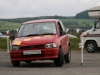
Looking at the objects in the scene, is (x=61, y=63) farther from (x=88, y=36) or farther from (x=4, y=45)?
(x=4, y=45)

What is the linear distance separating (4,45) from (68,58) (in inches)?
516

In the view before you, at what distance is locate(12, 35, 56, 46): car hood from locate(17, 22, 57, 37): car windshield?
0.50 meters

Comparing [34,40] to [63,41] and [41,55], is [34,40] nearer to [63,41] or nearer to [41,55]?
[41,55]

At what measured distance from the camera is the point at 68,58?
17172 mm

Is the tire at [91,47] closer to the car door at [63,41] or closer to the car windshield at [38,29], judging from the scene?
the car door at [63,41]

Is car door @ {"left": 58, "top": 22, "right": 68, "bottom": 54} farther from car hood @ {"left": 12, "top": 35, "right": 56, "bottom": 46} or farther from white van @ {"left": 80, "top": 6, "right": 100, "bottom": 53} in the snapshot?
white van @ {"left": 80, "top": 6, "right": 100, "bottom": 53}

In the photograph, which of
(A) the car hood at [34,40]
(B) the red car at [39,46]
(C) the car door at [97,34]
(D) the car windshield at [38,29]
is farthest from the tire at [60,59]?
(C) the car door at [97,34]

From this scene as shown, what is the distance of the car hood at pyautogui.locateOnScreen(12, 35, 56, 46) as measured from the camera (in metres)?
14.6

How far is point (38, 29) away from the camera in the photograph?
15.8m

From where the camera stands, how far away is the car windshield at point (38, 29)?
616 inches

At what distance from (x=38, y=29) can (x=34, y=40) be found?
45.1 inches

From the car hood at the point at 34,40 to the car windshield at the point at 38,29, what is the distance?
0.50 m

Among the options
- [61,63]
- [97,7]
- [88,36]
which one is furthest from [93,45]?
[61,63]

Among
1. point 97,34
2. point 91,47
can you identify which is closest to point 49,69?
point 97,34
